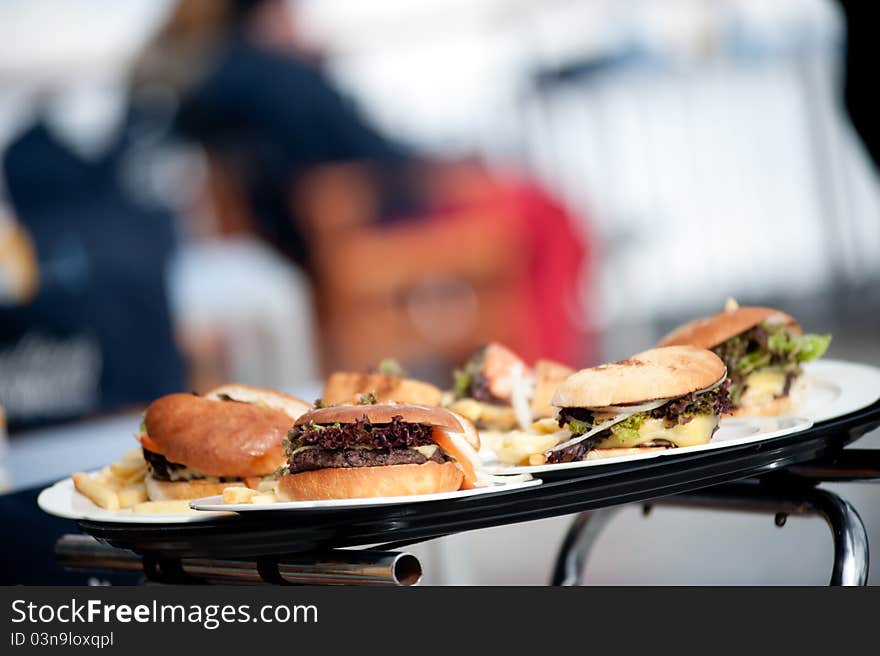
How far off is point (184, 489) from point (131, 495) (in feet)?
0.26

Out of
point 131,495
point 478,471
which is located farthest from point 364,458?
point 131,495

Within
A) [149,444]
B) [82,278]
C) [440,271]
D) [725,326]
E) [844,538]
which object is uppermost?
[82,278]

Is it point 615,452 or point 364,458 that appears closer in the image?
point 364,458

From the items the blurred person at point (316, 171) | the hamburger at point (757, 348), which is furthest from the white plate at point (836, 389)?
the blurred person at point (316, 171)

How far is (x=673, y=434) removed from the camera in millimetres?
1239

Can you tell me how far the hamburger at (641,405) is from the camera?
1239 millimetres

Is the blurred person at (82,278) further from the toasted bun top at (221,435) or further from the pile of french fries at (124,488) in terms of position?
the toasted bun top at (221,435)

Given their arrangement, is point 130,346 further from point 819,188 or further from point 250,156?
point 819,188

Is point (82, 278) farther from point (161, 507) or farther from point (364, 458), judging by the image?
point (364, 458)

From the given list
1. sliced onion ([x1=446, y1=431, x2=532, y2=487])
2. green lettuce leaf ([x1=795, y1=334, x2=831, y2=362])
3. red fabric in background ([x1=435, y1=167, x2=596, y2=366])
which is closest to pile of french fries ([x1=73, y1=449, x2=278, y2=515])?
sliced onion ([x1=446, y1=431, x2=532, y2=487])

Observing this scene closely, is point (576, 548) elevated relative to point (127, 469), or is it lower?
lower

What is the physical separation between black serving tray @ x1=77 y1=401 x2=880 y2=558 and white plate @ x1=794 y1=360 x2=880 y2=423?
8.1 inches

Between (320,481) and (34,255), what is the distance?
16.2 ft

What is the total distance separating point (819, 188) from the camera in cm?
564
